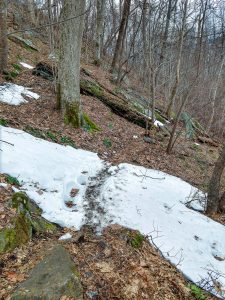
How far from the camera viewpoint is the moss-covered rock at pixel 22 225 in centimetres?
310

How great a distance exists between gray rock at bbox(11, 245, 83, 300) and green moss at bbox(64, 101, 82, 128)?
480 cm

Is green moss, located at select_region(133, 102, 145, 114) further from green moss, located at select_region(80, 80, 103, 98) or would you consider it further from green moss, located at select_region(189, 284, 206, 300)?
green moss, located at select_region(189, 284, 206, 300)

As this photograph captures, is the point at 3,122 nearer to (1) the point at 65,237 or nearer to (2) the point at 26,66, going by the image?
(1) the point at 65,237

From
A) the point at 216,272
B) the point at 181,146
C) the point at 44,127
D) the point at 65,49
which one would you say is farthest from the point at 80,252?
the point at 181,146

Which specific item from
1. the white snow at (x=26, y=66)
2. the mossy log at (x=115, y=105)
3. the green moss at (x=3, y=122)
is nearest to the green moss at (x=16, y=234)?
the green moss at (x=3, y=122)

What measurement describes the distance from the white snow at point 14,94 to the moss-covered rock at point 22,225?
4.29 meters

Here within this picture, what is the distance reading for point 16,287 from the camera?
264cm

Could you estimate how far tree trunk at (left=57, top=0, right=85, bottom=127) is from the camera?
6.86m

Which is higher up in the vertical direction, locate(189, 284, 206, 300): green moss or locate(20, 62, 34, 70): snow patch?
locate(20, 62, 34, 70): snow patch

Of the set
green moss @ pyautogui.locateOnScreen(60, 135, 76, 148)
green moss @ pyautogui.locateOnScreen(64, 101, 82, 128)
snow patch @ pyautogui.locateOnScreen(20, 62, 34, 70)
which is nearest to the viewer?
green moss @ pyautogui.locateOnScreen(60, 135, 76, 148)

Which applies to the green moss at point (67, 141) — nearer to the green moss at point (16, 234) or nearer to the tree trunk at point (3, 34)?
the green moss at point (16, 234)

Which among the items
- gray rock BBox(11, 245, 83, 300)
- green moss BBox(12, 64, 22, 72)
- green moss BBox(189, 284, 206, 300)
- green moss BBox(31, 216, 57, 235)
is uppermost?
green moss BBox(12, 64, 22, 72)

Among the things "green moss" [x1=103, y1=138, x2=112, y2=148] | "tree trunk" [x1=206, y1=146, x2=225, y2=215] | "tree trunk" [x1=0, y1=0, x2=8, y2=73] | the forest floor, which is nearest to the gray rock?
the forest floor

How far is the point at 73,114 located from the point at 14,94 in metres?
1.85
